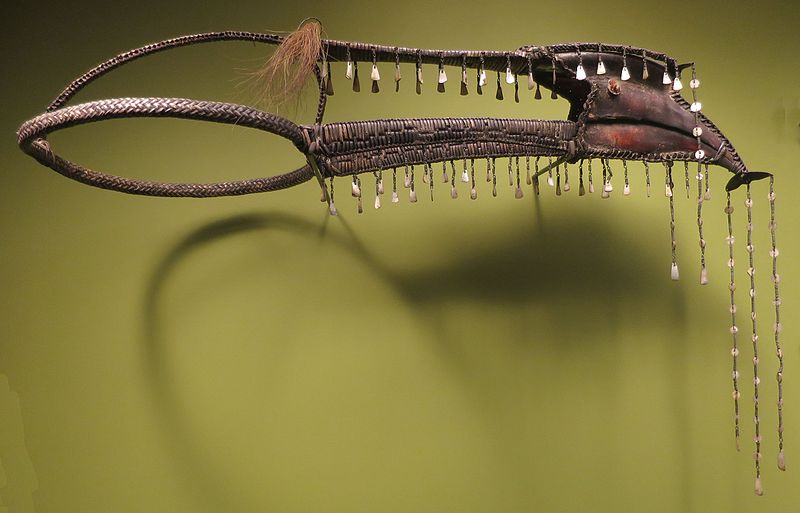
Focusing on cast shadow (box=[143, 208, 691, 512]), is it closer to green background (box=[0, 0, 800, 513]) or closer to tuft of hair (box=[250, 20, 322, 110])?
green background (box=[0, 0, 800, 513])

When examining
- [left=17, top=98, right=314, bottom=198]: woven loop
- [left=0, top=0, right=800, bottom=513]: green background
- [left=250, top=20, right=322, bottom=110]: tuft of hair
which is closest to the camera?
[left=17, top=98, right=314, bottom=198]: woven loop

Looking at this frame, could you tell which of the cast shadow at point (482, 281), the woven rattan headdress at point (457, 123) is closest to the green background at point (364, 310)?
the cast shadow at point (482, 281)

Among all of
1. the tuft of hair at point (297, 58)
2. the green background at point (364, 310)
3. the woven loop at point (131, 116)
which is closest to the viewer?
the woven loop at point (131, 116)

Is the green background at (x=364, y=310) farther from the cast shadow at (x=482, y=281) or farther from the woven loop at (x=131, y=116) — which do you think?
the woven loop at (x=131, y=116)

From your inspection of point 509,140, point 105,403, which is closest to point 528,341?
point 509,140

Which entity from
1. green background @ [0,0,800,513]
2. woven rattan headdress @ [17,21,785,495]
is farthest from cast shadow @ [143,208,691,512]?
woven rattan headdress @ [17,21,785,495]

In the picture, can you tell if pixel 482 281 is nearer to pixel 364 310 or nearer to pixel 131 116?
pixel 364 310

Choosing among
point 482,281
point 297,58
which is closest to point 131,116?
point 297,58
